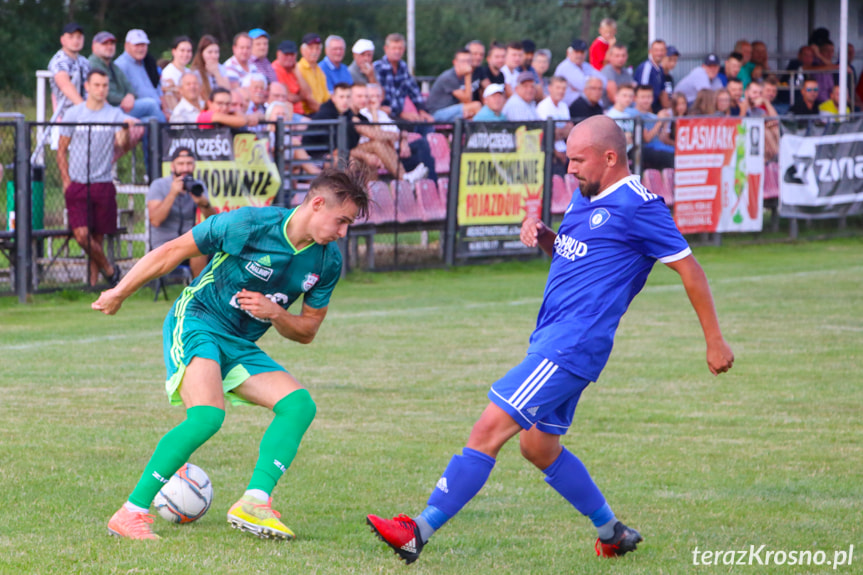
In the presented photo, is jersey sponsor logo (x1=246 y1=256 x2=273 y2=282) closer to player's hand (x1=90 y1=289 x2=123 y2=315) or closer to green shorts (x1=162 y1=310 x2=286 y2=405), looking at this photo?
green shorts (x1=162 y1=310 x2=286 y2=405)

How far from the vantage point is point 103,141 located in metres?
13.3

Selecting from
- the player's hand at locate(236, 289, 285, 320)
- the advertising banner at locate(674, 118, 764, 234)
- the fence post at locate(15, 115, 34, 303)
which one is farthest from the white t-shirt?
the player's hand at locate(236, 289, 285, 320)

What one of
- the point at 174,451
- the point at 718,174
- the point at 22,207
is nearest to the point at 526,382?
the point at 174,451

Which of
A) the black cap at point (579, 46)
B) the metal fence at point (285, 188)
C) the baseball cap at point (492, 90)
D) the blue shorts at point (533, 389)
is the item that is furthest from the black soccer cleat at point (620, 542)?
the black cap at point (579, 46)

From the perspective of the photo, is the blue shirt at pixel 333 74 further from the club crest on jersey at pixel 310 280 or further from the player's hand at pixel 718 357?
the player's hand at pixel 718 357

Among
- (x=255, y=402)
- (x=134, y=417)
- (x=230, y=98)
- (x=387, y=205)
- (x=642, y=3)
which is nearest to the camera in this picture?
(x=255, y=402)

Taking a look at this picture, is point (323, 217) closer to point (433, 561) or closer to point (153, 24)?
point (433, 561)

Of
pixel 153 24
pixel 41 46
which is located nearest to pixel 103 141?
pixel 41 46

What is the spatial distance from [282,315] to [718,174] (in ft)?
47.0

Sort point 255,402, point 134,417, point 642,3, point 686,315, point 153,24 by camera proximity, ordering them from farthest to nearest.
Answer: point 642,3
point 153,24
point 686,315
point 134,417
point 255,402

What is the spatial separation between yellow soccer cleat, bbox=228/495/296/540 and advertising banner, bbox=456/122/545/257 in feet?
36.6

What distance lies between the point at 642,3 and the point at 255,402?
209ft

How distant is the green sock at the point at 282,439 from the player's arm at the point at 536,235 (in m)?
1.21

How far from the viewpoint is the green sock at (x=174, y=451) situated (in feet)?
17.3
